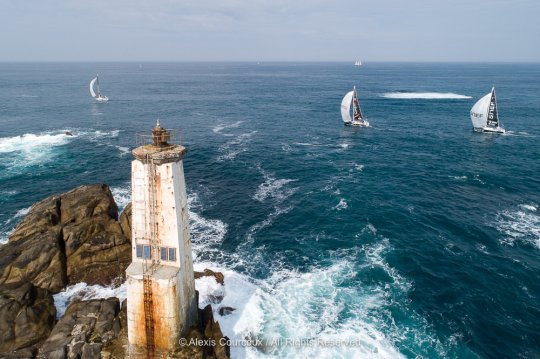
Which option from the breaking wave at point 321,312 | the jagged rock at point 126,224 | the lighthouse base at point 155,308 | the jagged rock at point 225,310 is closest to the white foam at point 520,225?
the breaking wave at point 321,312

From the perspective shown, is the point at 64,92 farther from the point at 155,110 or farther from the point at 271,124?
the point at 271,124

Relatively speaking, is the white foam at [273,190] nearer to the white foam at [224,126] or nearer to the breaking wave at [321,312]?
the breaking wave at [321,312]

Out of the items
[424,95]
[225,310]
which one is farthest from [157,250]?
[424,95]

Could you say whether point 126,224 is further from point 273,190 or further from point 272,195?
point 273,190

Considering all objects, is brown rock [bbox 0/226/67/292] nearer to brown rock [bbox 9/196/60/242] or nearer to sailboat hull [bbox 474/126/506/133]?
brown rock [bbox 9/196/60/242]

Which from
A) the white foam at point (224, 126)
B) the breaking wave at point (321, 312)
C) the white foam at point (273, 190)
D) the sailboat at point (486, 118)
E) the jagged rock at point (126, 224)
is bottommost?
the breaking wave at point (321, 312)

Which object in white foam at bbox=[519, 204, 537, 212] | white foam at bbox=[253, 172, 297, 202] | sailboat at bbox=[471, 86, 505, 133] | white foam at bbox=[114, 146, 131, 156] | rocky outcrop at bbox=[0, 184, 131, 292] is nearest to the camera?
rocky outcrop at bbox=[0, 184, 131, 292]

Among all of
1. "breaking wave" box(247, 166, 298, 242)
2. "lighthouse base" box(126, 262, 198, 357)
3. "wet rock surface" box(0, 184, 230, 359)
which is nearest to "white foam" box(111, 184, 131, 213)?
"wet rock surface" box(0, 184, 230, 359)
